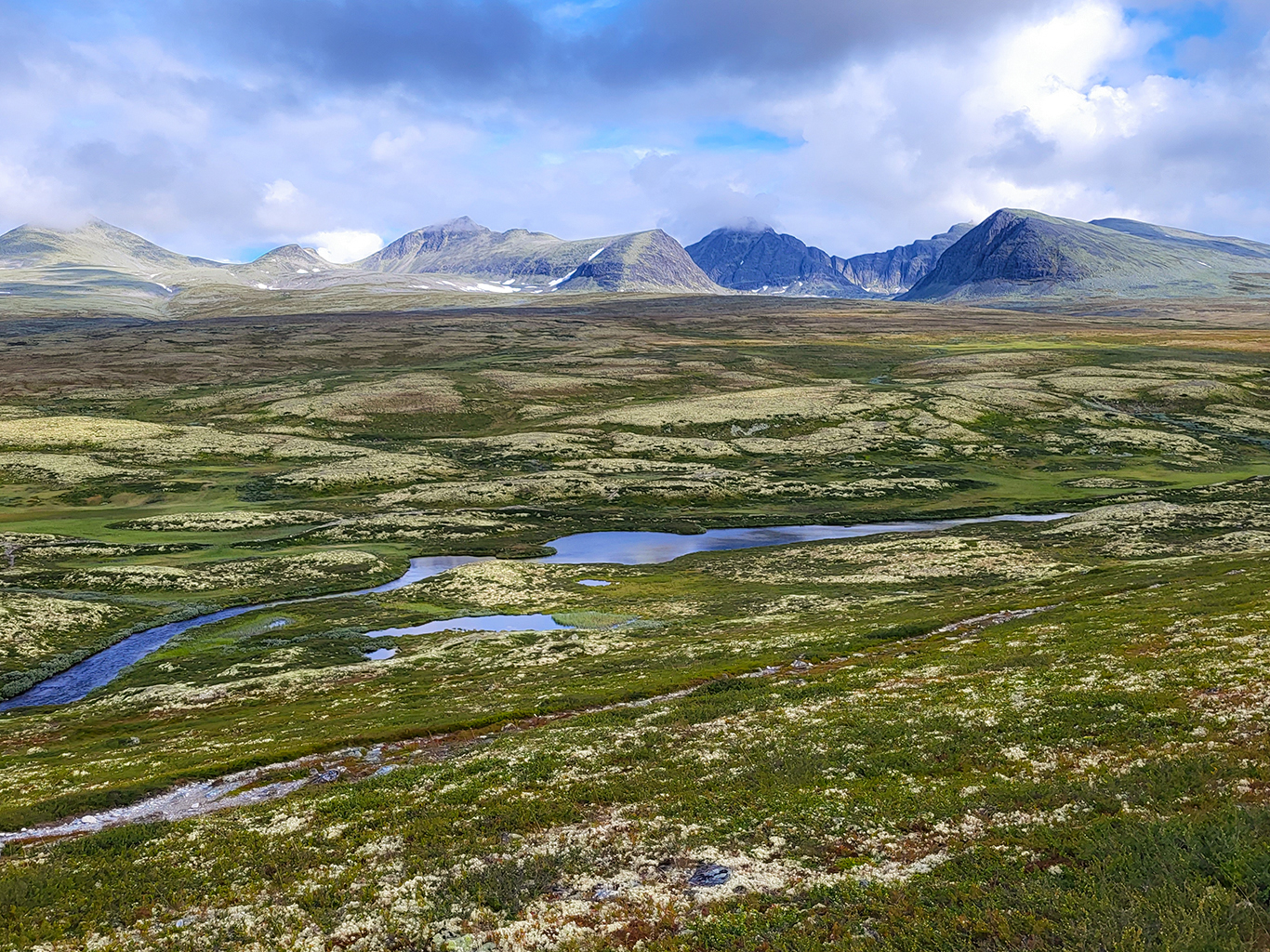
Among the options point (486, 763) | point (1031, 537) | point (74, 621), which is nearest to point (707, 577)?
point (1031, 537)

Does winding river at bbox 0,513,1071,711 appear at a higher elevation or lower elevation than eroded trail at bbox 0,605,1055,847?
lower

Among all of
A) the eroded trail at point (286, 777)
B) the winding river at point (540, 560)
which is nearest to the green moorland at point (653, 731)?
the eroded trail at point (286, 777)

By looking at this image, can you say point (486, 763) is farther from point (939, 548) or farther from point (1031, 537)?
point (1031, 537)

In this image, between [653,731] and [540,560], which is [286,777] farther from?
[540,560]

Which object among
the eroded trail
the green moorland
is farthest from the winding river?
the eroded trail

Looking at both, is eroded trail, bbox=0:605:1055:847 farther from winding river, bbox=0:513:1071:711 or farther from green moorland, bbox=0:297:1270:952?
winding river, bbox=0:513:1071:711

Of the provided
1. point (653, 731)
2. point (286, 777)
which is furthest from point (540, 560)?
point (653, 731)

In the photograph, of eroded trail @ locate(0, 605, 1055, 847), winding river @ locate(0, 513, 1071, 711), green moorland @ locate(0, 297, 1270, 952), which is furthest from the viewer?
winding river @ locate(0, 513, 1071, 711)

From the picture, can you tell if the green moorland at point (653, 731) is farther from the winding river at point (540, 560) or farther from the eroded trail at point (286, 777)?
the winding river at point (540, 560)
